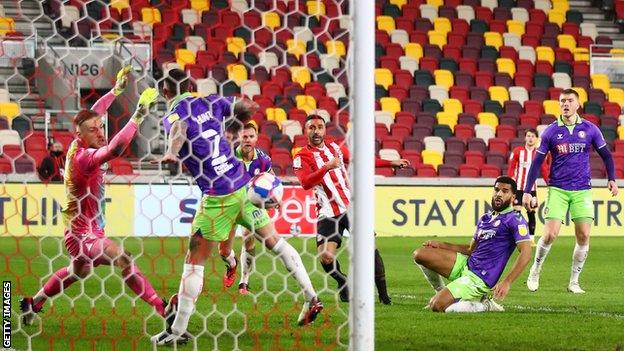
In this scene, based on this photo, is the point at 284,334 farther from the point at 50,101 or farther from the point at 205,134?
the point at 50,101

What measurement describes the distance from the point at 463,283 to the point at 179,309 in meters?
2.64

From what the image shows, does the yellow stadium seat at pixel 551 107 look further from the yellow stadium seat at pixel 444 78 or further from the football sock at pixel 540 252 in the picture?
the football sock at pixel 540 252

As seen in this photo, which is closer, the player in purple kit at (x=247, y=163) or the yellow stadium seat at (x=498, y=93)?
the player in purple kit at (x=247, y=163)

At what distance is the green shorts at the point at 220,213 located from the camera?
6.19 m

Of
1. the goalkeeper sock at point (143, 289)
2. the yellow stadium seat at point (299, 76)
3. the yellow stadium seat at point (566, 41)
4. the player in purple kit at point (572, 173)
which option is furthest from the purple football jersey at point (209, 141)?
the yellow stadium seat at point (566, 41)

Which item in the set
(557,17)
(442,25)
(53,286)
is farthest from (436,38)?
(53,286)

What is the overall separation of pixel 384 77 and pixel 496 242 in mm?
13602

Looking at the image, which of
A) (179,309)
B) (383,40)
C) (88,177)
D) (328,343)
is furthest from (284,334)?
(383,40)

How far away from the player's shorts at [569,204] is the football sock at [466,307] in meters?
2.07

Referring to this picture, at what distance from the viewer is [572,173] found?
9.80m

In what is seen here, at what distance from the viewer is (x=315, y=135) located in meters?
8.38

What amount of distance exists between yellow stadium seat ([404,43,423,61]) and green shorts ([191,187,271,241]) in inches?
633

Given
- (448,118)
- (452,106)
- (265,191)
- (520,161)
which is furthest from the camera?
(452,106)

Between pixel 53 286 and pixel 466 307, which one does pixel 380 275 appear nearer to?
pixel 466 307
